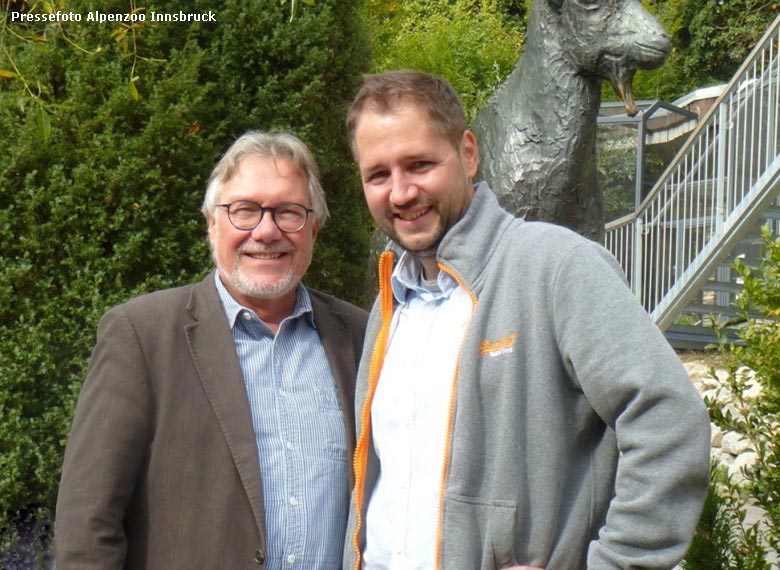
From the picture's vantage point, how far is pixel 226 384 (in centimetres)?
246

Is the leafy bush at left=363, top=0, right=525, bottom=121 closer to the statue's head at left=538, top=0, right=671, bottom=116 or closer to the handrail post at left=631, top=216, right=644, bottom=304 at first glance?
the handrail post at left=631, top=216, right=644, bottom=304

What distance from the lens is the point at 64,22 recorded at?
196 inches

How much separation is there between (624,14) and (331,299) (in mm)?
1944

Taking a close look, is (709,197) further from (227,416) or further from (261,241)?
(227,416)

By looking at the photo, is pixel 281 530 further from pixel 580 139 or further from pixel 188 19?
pixel 188 19

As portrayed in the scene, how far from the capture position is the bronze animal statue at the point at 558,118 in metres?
4.14

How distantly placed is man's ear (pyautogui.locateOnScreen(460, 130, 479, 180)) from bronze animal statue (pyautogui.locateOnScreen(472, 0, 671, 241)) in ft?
6.61

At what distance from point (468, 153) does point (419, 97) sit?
18cm

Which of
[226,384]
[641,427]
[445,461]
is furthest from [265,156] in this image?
[641,427]

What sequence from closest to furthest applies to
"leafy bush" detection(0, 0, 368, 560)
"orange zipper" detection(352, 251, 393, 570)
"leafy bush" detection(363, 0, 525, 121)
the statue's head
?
1. "orange zipper" detection(352, 251, 393, 570)
2. the statue's head
3. "leafy bush" detection(0, 0, 368, 560)
4. "leafy bush" detection(363, 0, 525, 121)

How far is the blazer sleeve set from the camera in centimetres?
231

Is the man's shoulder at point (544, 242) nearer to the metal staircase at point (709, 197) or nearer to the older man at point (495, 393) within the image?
the older man at point (495, 393)

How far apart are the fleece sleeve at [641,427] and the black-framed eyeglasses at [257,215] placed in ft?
3.36

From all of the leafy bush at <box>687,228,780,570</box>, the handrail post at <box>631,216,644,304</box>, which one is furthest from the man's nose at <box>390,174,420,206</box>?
the handrail post at <box>631,216,644,304</box>
